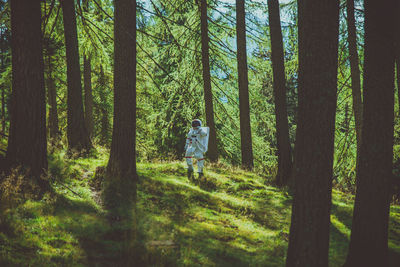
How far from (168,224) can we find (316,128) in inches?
155

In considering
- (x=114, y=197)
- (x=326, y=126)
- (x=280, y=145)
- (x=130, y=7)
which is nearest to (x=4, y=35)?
(x=130, y=7)

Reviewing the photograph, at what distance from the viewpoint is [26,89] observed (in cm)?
607

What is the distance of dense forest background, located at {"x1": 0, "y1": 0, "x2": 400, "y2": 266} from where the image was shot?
419 cm

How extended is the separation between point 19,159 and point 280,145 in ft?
25.9

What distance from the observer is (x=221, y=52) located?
14.5 m

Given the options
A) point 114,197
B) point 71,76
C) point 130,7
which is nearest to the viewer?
point 114,197

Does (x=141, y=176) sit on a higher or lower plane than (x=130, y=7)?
lower

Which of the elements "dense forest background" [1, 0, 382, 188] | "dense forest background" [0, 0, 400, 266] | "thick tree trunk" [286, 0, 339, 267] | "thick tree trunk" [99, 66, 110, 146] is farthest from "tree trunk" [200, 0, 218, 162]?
"thick tree trunk" [286, 0, 339, 267]

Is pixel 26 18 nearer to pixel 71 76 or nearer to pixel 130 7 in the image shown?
pixel 130 7

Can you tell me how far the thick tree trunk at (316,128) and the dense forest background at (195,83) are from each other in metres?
0.02

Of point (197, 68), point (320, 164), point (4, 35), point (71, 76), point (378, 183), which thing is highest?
point (4, 35)

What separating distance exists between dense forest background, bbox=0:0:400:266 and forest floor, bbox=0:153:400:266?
0.46m

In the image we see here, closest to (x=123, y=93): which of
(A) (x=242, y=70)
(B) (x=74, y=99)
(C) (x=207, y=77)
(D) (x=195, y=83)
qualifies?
(B) (x=74, y=99)

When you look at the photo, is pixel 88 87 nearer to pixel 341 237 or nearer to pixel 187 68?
pixel 187 68
